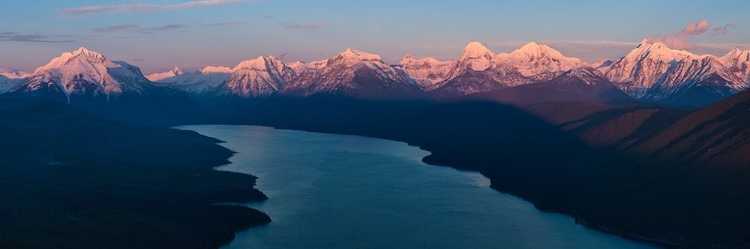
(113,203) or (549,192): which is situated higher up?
(549,192)

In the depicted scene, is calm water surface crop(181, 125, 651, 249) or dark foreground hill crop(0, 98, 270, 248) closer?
dark foreground hill crop(0, 98, 270, 248)

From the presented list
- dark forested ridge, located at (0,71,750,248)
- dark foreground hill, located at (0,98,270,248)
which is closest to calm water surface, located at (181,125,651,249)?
dark forested ridge, located at (0,71,750,248)

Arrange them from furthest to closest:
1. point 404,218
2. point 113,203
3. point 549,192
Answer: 1. point 549,192
2. point 113,203
3. point 404,218

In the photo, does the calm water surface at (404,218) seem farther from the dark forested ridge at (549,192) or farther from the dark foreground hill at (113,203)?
the dark foreground hill at (113,203)

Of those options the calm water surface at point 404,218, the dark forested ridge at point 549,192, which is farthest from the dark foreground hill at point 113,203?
the calm water surface at point 404,218

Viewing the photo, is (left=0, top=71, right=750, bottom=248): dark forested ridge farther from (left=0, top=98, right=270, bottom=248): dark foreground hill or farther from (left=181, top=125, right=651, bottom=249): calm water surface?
(left=181, top=125, right=651, bottom=249): calm water surface

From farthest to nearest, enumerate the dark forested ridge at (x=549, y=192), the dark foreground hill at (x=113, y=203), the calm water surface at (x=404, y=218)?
the calm water surface at (x=404, y=218) < the dark forested ridge at (x=549, y=192) < the dark foreground hill at (x=113, y=203)

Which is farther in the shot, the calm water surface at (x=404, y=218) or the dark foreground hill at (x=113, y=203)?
the calm water surface at (x=404, y=218)

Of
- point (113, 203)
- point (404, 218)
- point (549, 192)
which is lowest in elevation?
point (113, 203)

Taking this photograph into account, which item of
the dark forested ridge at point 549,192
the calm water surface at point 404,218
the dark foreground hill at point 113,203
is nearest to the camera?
the dark foreground hill at point 113,203

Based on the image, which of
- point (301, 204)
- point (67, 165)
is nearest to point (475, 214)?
point (301, 204)

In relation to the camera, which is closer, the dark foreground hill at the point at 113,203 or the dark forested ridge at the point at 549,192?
the dark foreground hill at the point at 113,203

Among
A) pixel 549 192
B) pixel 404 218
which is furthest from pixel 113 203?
pixel 549 192

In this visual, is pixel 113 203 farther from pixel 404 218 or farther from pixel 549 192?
pixel 549 192
